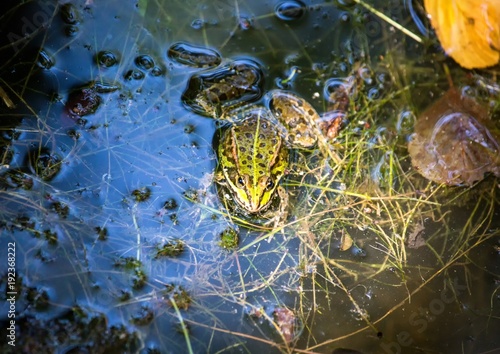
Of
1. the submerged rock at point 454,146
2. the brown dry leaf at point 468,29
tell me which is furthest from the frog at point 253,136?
the brown dry leaf at point 468,29

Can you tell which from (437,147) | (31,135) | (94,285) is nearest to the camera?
(94,285)

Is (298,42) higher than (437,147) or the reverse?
higher

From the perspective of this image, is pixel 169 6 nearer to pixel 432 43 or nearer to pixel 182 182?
pixel 182 182

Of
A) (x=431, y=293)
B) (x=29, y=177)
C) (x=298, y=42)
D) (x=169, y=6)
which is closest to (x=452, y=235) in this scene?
(x=431, y=293)

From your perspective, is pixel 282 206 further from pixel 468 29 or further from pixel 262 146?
pixel 468 29

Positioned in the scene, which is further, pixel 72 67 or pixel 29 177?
pixel 72 67

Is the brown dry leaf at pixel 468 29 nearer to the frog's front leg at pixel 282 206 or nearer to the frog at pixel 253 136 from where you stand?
the frog at pixel 253 136
